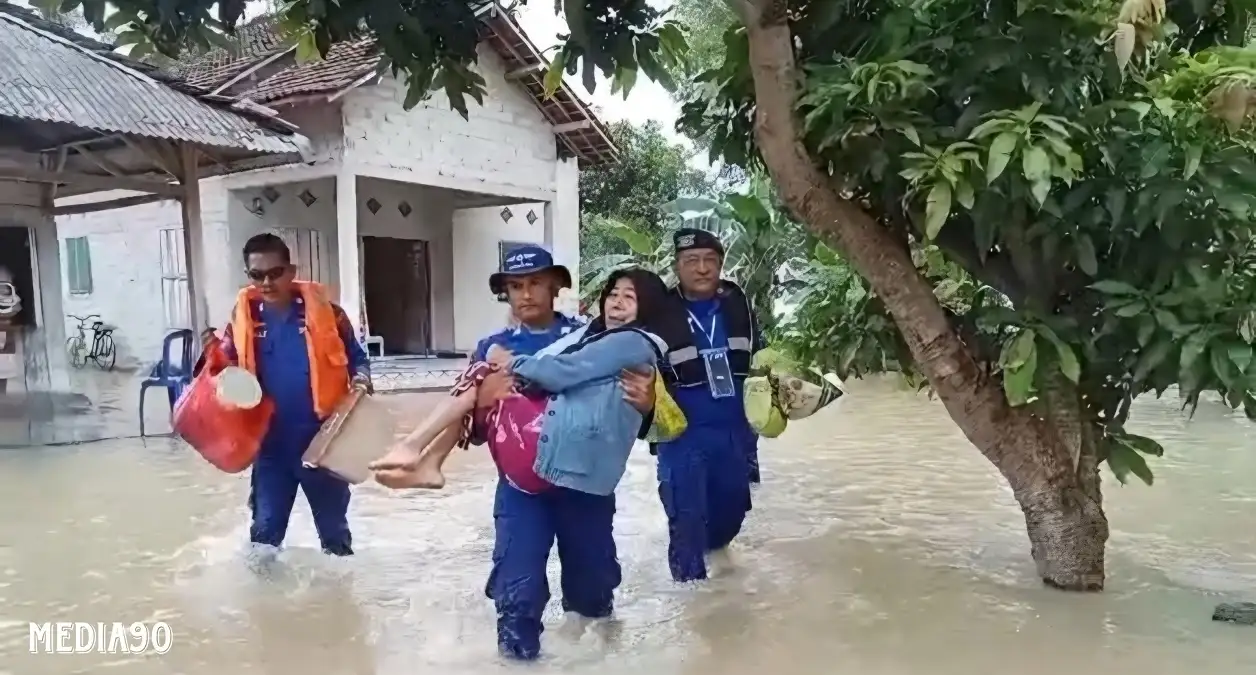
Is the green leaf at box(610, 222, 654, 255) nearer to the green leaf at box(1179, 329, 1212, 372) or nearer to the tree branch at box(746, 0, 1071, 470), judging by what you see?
the tree branch at box(746, 0, 1071, 470)

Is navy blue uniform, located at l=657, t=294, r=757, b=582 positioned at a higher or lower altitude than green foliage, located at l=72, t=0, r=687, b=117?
lower

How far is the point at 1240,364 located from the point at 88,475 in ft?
24.0

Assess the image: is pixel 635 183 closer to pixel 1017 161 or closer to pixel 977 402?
pixel 977 402

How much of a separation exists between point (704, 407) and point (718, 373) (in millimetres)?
170

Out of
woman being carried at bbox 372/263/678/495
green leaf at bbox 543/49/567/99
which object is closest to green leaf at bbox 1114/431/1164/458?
woman being carried at bbox 372/263/678/495

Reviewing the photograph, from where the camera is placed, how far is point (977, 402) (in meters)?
4.55

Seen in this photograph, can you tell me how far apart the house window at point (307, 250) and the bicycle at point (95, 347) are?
12.8 ft

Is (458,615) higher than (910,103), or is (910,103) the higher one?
(910,103)

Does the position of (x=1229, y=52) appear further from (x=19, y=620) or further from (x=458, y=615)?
(x=19, y=620)

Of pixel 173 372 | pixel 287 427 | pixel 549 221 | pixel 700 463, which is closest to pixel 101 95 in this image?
pixel 173 372

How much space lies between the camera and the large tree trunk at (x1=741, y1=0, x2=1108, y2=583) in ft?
14.5

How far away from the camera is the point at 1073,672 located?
147 inches

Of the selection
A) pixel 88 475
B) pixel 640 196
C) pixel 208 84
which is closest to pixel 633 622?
pixel 88 475

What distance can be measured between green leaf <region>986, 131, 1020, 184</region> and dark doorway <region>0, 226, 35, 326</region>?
10.3 meters
